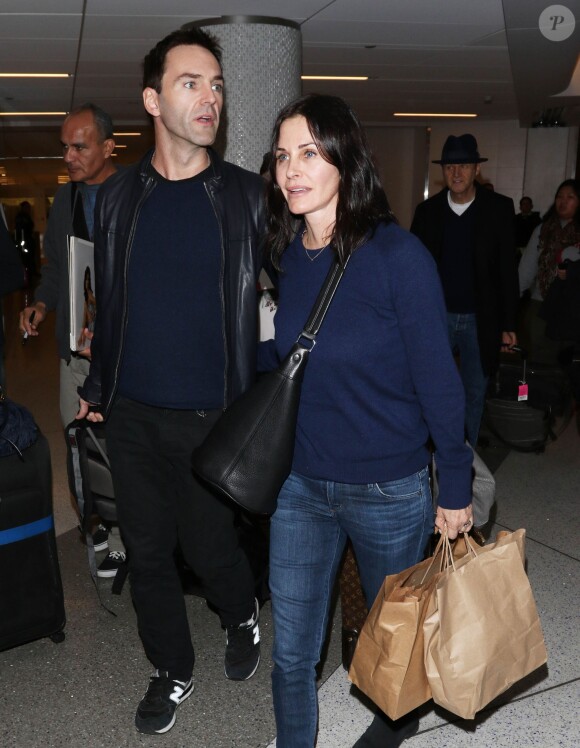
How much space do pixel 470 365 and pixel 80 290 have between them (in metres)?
2.39

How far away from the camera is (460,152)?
15.1ft

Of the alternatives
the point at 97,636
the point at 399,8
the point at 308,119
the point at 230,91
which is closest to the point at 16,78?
the point at 399,8

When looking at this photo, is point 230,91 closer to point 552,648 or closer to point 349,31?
point 552,648

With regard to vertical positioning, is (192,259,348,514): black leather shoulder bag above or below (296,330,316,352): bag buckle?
below

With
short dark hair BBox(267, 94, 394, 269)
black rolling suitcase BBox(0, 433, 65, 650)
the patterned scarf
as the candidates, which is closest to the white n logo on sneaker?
black rolling suitcase BBox(0, 433, 65, 650)

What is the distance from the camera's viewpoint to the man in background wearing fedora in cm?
443

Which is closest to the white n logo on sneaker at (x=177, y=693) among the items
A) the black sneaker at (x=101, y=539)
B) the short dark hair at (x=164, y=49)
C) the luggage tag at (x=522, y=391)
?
the black sneaker at (x=101, y=539)

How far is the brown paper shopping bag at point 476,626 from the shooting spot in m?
→ 1.73

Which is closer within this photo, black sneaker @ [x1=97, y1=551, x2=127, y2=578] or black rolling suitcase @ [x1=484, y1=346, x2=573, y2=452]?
black sneaker @ [x1=97, y1=551, x2=127, y2=578]

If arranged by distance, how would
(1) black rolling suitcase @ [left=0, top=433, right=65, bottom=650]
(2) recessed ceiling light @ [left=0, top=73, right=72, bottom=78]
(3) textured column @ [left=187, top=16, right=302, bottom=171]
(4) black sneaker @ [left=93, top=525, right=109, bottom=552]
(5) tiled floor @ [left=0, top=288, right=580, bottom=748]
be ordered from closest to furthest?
(5) tiled floor @ [left=0, top=288, right=580, bottom=748], (1) black rolling suitcase @ [left=0, top=433, right=65, bottom=650], (4) black sneaker @ [left=93, top=525, right=109, bottom=552], (3) textured column @ [left=187, top=16, right=302, bottom=171], (2) recessed ceiling light @ [left=0, top=73, right=72, bottom=78]

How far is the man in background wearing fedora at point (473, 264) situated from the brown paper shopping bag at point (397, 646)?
2.67 metres

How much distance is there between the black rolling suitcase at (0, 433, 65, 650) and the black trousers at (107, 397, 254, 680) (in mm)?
411

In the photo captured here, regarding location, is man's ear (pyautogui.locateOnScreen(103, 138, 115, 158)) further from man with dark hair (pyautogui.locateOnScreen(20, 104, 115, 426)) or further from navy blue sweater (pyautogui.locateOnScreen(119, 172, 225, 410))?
navy blue sweater (pyautogui.locateOnScreen(119, 172, 225, 410))

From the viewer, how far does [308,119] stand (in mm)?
1824
